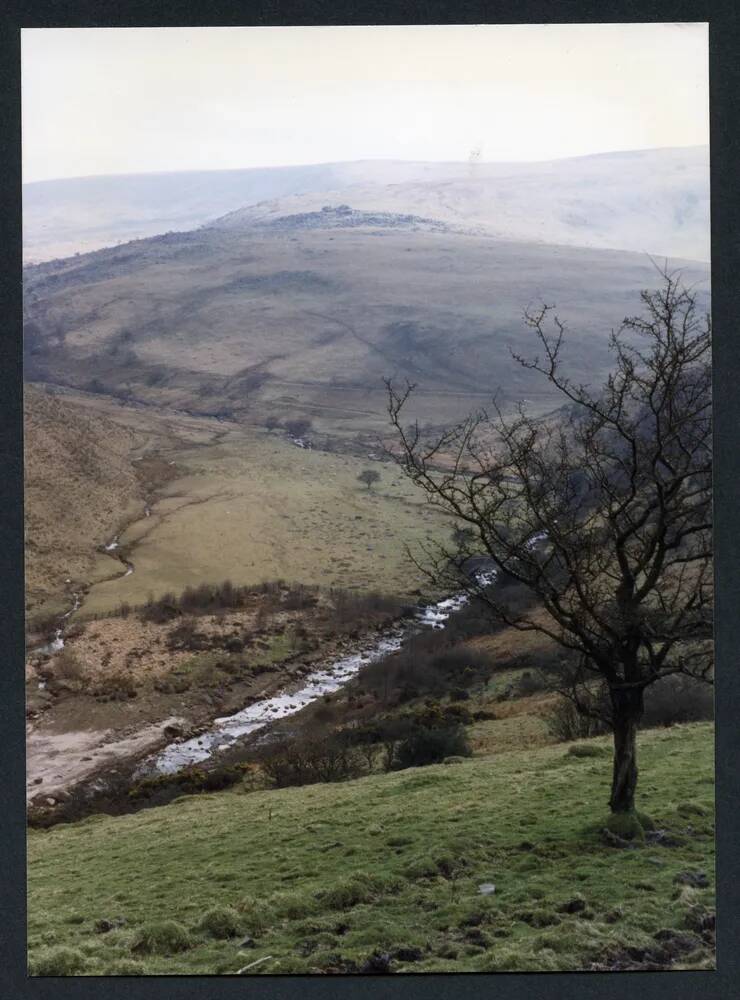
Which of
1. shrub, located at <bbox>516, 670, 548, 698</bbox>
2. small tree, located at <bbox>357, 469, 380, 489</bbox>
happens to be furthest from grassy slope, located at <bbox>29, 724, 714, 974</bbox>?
small tree, located at <bbox>357, 469, 380, 489</bbox>

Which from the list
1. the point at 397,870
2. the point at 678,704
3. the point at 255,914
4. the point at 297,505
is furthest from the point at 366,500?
the point at 255,914

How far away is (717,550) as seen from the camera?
15.9 ft

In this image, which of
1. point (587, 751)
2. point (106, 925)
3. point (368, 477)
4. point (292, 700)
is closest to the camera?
point (106, 925)

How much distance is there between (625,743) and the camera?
5.21m

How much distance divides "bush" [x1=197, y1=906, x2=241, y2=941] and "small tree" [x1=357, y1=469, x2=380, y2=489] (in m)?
3.88

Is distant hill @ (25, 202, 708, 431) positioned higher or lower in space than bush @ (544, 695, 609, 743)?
higher

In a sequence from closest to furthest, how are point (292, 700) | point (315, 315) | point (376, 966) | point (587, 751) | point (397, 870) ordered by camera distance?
point (376, 966), point (397, 870), point (587, 751), point (292, 700), point (315, 315)

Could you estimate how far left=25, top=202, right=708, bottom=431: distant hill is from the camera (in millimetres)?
7758

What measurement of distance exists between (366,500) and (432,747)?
2.08 metres

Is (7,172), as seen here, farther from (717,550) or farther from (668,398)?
(717,550)

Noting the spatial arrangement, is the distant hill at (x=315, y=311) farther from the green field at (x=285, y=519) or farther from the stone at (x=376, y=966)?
the stone at (x=376, y=966)

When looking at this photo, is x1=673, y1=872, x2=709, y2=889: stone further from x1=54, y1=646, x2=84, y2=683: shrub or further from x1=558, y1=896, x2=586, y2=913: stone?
x1=54, y1=646, x2=84, y2=683: shrub

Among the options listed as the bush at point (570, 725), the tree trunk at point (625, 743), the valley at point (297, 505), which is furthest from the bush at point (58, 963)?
the bush at point (570, 725)

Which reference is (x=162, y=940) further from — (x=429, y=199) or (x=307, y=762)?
(x=429, y=199)
